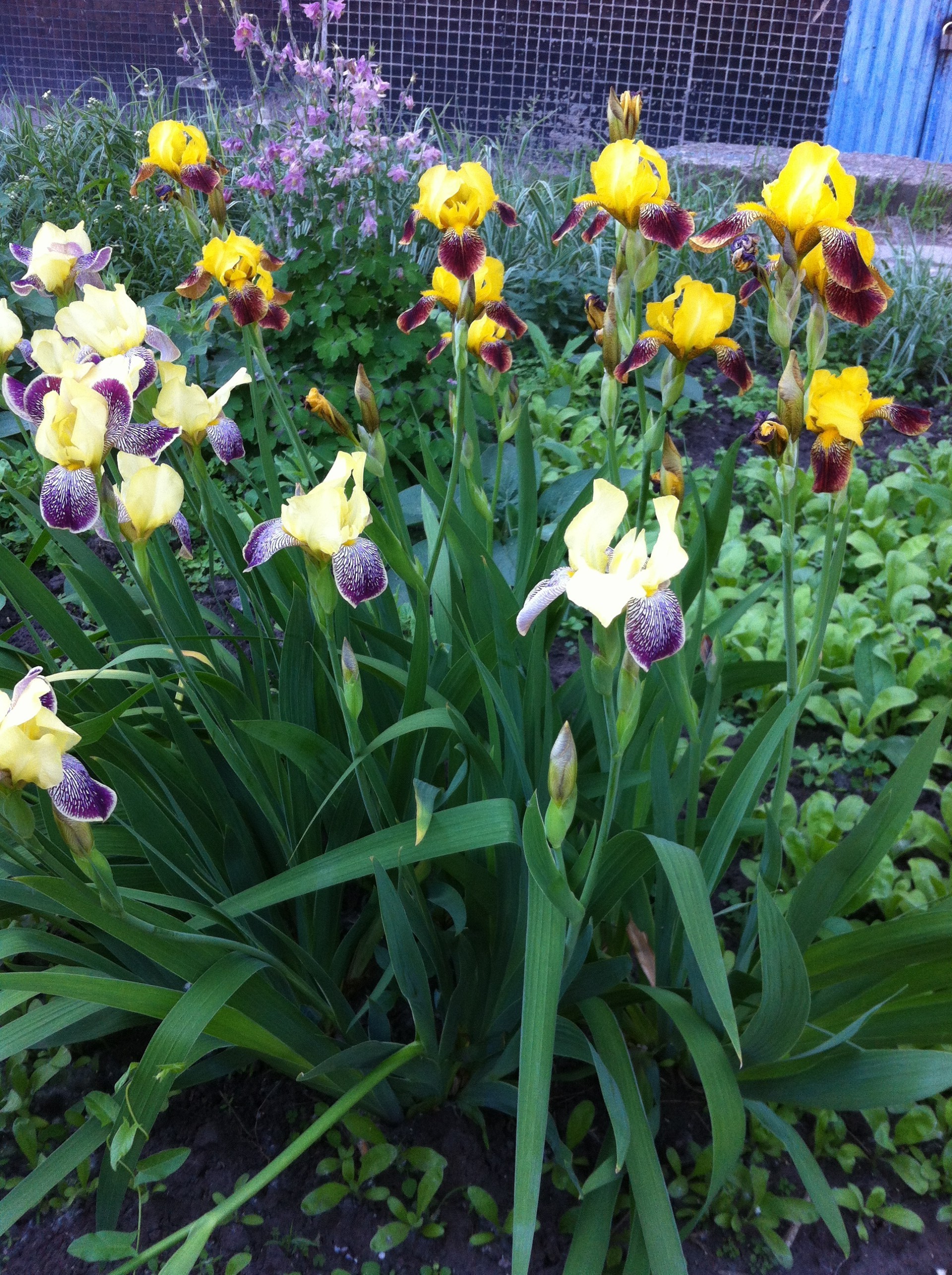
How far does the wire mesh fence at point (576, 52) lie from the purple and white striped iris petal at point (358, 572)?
697 cm

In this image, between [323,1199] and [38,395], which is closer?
[38,395]

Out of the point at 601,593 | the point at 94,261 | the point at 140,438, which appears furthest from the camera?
the point at 94,261

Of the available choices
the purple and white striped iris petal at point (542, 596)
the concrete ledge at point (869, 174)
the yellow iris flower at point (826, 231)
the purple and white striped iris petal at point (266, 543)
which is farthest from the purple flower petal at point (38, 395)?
the concrete ledge at point (869, 174)

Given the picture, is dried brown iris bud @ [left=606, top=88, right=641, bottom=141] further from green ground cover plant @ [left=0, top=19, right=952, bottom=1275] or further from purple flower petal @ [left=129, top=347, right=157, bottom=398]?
purple flower petal @ [left=129, top=347, right=157, bottom=398]

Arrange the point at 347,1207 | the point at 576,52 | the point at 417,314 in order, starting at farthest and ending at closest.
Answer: the point at 576,52 → the point at 417,314 → the point at 347,1207

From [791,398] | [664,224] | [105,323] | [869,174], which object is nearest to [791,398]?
[791,398]

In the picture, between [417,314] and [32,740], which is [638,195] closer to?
[417,314]

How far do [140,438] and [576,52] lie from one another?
7.78m

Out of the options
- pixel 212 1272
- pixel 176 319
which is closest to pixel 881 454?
pixel 176 319

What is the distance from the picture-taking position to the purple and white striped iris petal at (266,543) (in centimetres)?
101

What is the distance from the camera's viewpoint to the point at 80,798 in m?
0.87

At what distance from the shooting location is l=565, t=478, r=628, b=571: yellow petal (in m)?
0.83

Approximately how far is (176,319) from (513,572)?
1611mm

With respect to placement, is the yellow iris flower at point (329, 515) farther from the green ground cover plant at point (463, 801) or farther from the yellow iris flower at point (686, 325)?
the yellow iris flower at point (686, 325)
